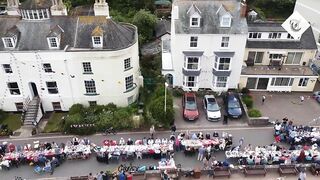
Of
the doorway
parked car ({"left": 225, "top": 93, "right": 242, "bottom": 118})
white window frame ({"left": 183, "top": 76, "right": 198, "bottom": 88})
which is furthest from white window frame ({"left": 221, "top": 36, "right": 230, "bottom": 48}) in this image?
the doorway

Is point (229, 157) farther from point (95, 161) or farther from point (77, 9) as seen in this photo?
point (77, 9)

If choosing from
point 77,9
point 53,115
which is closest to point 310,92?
point 53,115

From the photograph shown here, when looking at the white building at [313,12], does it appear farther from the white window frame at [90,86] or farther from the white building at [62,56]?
the white window frame at [90,86]

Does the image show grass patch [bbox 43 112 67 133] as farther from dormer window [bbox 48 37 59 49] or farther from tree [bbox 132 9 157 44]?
tree [bbox 132 9 157 44]

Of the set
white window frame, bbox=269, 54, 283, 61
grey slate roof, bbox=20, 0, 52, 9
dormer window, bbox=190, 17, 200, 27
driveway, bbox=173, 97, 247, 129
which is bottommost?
driveway, bbox=173, 97, 247, 129

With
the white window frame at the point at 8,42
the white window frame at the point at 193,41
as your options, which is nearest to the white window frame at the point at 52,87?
the white window frame at the point at 8,42

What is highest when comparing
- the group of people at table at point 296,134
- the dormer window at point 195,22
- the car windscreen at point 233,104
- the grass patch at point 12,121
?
the dormer window at point 195,22

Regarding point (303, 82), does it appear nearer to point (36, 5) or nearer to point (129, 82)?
point (129, 82)
